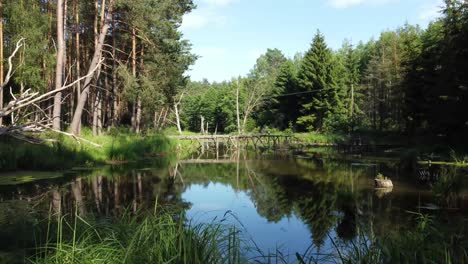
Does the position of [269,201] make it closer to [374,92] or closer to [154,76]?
[154,76]

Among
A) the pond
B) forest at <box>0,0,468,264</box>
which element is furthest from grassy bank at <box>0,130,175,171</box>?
the pond

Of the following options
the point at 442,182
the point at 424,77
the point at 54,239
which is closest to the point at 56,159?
the point at 54,239

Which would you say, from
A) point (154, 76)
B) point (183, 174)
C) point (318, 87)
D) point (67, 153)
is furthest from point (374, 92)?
point (67, 153)

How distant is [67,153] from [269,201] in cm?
866

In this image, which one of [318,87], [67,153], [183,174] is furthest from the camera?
[318,87]

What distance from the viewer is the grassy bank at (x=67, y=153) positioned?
14148mm

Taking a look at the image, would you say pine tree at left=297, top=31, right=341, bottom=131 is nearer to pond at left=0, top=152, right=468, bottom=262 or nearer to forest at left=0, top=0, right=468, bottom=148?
forest at left=0, top=0, right=468, bottom=148

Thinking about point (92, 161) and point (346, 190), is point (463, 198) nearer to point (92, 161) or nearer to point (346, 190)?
point (346, 190)

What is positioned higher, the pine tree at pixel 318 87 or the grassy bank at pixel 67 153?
the pine tree at pixel 318 87

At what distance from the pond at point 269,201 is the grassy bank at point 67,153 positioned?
0.82 meters

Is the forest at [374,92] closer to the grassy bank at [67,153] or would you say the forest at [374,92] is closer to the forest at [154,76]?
the forest at [154,76]

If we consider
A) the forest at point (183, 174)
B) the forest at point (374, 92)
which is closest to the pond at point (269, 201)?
the forest at point (183, 174)

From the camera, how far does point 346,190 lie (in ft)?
43.8

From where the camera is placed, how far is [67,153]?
16.4 m
